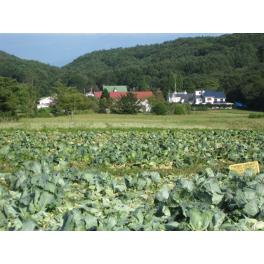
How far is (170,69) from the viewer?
29.9 m

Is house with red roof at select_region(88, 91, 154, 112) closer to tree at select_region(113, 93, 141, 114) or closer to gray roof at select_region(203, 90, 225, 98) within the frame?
tree at select_region(113, 93, 141, 114)

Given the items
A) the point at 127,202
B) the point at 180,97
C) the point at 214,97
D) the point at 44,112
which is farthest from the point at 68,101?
the point at 127,202

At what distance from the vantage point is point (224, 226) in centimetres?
399

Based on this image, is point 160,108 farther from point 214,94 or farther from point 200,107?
point 214,94

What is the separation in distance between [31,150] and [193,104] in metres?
18.9

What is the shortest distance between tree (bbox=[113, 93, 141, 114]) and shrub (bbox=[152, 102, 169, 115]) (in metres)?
1.97

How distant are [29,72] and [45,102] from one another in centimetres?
402

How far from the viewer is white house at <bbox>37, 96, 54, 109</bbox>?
933 inches

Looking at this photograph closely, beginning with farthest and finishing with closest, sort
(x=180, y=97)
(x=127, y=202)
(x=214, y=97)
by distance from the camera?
(x=180, y=97) < (x=214, y=97) < (x=127, y=202)

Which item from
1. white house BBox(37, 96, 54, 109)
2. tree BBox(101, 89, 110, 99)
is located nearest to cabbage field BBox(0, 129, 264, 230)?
white house BBox(37, 96, 54, 109)

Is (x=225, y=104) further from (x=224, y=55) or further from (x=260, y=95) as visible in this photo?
(x=260, y=95)

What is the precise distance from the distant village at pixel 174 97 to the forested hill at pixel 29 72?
1.00m
